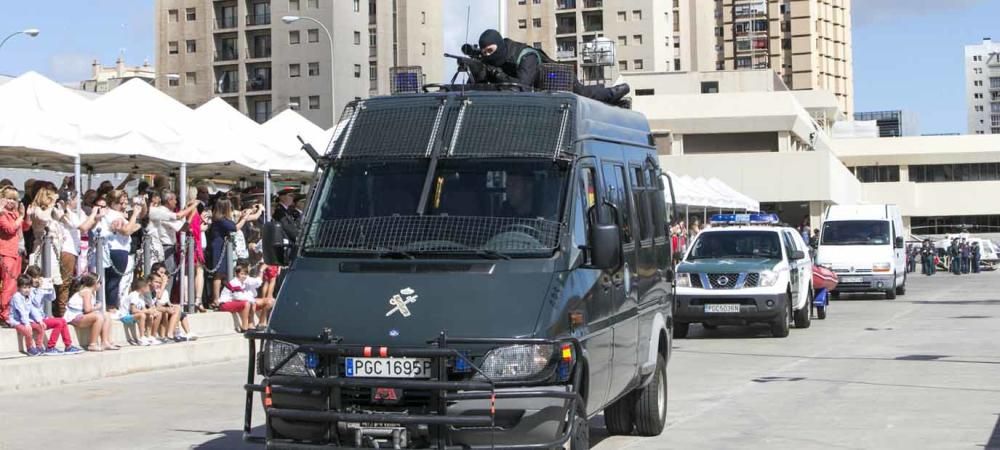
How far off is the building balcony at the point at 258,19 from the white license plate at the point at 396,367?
94.4m

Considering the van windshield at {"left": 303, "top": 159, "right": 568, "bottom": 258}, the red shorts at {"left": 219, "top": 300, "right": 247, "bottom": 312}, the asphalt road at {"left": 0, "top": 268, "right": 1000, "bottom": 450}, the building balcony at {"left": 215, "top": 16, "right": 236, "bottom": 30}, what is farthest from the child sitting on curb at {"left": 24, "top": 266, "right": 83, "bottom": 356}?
the building balcony at {"left": 215, "top": 16, "right": 236, "bottom": 30}

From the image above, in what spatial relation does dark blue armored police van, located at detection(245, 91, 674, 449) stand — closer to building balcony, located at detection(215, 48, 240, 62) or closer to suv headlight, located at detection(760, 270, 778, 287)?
suv headlight, located at detection(760, 270, 778, 287)

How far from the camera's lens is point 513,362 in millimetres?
7777

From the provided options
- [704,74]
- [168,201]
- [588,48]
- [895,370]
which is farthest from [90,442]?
[704,74]

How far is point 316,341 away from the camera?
7973 mm

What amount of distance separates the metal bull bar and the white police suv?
14.1m

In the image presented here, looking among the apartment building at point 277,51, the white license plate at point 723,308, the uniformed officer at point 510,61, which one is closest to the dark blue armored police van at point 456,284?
the uniformed officer at point 510,61

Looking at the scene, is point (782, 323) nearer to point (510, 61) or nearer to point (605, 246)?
point (510, 61)

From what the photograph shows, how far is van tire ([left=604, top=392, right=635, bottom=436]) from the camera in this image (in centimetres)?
1099

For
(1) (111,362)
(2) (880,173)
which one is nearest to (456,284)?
(1) (111,362)

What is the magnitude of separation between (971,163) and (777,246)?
9562cm

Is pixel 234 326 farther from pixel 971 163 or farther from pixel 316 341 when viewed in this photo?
pixel 971 163

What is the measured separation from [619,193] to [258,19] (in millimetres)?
93446

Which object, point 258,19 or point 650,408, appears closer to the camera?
point 650,408
